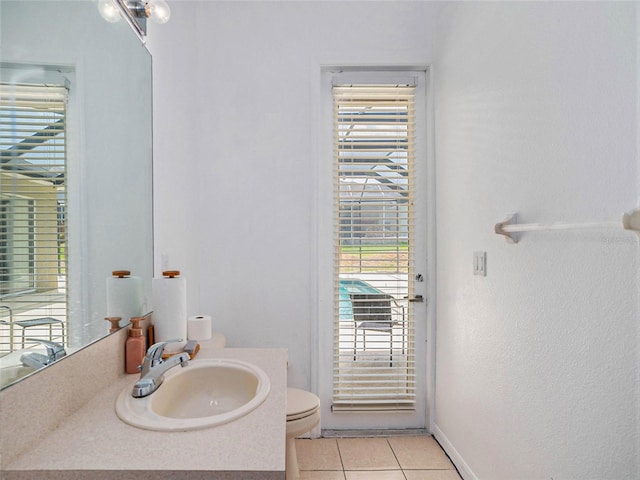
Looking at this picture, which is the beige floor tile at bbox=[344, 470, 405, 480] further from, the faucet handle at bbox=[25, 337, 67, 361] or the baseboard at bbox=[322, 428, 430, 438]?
the faucet handle at bbox=[25, 337, 67, 361]

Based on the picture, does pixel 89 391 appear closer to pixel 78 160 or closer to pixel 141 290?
pixel 141 290

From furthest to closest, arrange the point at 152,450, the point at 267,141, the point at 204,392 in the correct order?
the point at 267,141 < the point at 204,392 < the point at 152,450

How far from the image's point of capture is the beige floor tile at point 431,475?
1.93 meters

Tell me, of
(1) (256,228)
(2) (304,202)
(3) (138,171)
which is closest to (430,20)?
(2) (304,202)

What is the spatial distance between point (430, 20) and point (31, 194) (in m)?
2.29

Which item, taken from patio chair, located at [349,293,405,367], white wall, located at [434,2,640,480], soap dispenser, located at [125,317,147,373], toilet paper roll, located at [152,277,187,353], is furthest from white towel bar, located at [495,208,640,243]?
soap dispenser, located at [125,317,147,373]

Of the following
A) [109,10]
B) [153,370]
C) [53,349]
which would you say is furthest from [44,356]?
[109,10]

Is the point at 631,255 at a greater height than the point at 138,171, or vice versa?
the point at 138,171

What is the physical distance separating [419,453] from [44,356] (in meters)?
1.94

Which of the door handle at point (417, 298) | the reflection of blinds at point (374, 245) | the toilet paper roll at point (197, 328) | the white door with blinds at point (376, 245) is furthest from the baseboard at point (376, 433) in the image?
the toilet paper roll at point (197, 328)

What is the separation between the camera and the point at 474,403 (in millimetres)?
1796

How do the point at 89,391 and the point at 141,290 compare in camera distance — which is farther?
the point at 141,290

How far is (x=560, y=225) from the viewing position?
1072 millimetres

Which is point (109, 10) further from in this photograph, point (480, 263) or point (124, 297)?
point (480, 263)
